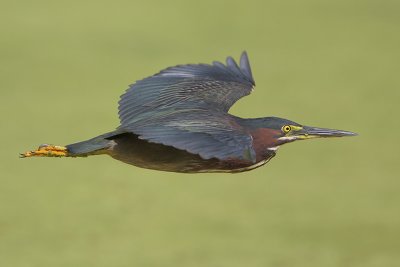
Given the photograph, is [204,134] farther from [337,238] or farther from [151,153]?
[337,238]

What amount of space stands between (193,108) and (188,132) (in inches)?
11.5

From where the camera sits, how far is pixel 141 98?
2.70m

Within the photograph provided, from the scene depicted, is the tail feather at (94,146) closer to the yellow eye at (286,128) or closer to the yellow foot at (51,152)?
the yellow foot at (51,152)

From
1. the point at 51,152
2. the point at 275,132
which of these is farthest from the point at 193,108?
the point at 51,152

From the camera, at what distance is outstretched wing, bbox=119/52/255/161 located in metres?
2.18

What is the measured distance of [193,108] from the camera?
251cm

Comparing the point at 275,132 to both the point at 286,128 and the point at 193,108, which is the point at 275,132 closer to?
the point at 286,128

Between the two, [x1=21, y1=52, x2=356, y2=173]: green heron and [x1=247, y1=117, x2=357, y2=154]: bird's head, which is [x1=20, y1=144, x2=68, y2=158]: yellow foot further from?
[x1=247, y1=117, x2=357, y2=154]: bird's head

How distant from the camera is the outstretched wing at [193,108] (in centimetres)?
218

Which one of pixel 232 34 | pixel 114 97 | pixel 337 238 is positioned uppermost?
pixel 232 34

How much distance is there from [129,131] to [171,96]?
40cm

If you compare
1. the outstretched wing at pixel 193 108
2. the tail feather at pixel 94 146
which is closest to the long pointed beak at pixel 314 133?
the outstretched wing at pixel 193 108

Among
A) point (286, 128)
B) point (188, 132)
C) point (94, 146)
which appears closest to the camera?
point (188, 132)

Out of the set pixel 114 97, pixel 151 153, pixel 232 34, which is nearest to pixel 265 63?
pixel 232 34
